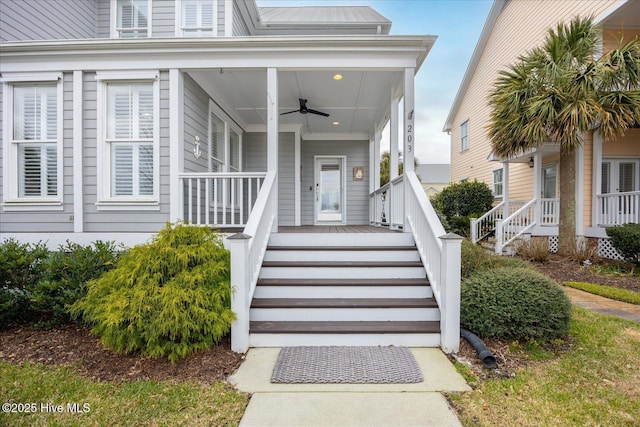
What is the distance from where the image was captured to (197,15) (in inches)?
259

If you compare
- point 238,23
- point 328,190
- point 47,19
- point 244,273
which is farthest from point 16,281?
point 328,190

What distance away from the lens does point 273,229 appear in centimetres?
470

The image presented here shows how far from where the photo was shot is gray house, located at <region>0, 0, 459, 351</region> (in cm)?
347

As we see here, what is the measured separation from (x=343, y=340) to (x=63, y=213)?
4.94 metres

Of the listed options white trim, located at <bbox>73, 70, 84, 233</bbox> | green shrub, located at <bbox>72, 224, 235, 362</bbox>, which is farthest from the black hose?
white trim, located at <bbox>73, 70, 84, 233</bbox>

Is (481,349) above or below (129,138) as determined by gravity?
below

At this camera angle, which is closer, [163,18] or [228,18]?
[228,18]

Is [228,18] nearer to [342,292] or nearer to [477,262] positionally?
[342,292]

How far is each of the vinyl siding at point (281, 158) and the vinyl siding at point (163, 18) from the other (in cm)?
284

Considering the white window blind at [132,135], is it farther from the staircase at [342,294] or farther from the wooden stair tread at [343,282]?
the wooden stair tread at [343,282]

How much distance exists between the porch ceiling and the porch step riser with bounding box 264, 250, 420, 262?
292 centimetres

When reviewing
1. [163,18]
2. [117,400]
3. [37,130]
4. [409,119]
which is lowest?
[117,400]

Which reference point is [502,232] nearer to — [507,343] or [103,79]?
[507,343]

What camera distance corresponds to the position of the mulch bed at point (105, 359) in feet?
8.94
